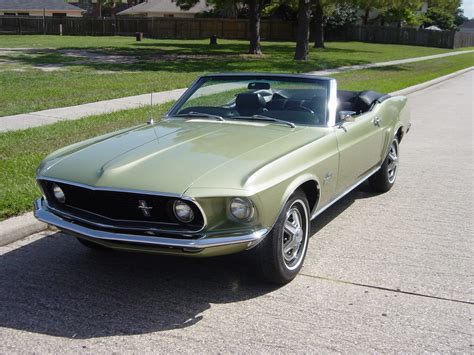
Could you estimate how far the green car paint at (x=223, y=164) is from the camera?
3893mm

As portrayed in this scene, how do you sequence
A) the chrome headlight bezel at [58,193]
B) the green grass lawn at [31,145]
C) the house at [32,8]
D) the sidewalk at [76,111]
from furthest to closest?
the house at [32,8], the sidewalk at [76,111], the green grass lawn at [31,145], the chrome headlight bezel at [58,193]

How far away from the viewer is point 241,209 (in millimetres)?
3906

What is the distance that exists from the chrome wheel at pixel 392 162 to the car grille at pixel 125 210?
12.2 feet

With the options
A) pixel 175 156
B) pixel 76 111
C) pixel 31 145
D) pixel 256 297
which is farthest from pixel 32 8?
pixel 256 297

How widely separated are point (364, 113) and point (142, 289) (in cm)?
304

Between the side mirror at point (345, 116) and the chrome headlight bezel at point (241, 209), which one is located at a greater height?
the side mirror at point (345, 116)

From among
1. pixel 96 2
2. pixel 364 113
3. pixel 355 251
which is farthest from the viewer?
pixel 96 2

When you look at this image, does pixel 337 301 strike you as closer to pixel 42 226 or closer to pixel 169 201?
pixel 169 201

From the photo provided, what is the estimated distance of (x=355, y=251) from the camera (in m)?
5.16

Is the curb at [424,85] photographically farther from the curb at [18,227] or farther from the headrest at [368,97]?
the curb at [18,227]

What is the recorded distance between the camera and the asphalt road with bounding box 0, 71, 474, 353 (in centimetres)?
364

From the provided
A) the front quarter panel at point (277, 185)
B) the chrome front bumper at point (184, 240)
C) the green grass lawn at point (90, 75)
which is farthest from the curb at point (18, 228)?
the green grass lawn at point (90, 75)

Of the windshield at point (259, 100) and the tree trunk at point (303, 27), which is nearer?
the windshield at point (259, 100)

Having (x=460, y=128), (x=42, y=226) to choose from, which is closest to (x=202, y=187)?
(x=42, y=226)
